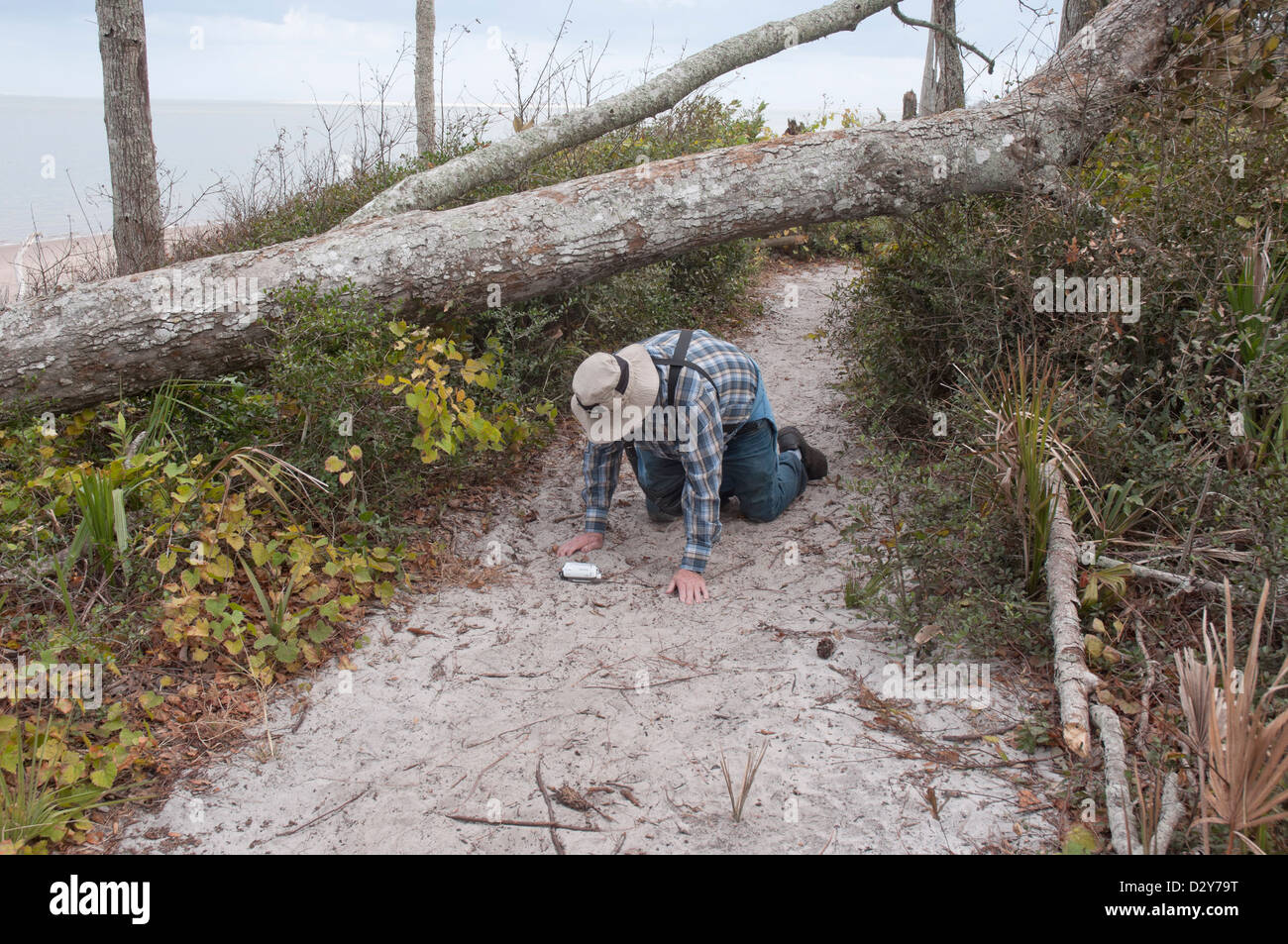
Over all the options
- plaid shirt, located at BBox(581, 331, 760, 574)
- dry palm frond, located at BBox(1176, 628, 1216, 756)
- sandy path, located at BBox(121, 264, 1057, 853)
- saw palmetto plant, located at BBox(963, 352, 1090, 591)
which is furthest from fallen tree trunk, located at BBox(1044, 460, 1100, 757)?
plaid shirt, located at BBox(581, 331, 760, 574)

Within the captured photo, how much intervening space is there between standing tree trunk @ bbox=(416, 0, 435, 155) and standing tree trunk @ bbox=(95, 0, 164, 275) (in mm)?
3567

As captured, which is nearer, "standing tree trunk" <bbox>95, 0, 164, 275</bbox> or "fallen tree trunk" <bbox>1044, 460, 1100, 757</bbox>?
"fallen tree trunk" <bbox>1044, 460, 1100, 757</bbox>

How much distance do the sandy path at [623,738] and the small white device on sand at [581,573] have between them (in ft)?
0.22

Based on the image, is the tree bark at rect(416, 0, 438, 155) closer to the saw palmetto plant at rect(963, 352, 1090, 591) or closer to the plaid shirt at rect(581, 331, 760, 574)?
the plaid shirt at rect(581, 331, 760, 574)

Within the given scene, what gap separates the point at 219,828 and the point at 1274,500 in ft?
12.5

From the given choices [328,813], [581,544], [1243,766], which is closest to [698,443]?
[581,544]

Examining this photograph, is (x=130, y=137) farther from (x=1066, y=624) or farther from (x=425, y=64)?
(x=1066, y=624)

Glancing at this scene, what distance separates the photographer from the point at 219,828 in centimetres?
265

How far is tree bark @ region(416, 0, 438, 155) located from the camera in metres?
9.24

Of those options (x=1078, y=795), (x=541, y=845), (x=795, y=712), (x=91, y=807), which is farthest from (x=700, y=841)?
(x=91, y=807)

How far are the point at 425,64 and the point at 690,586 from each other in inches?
310

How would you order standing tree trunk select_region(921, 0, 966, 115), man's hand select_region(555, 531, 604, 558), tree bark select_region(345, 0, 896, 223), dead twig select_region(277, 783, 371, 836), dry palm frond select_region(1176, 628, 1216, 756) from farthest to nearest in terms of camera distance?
standing tree trunk select_region(921, 0, 966, 115) → tree bark select_region(345, 0, 896, 223) → man's hand select_region(555, 531, 604, 558) → dead twig select_region(277, 783, 371, 836) → dry palm frond select_region(1176, 628, 1216, 756)

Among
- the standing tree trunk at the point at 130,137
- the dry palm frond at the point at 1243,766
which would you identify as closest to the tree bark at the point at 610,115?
the standing tree trunk at the point at 130,137

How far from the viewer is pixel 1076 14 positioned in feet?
22.1
